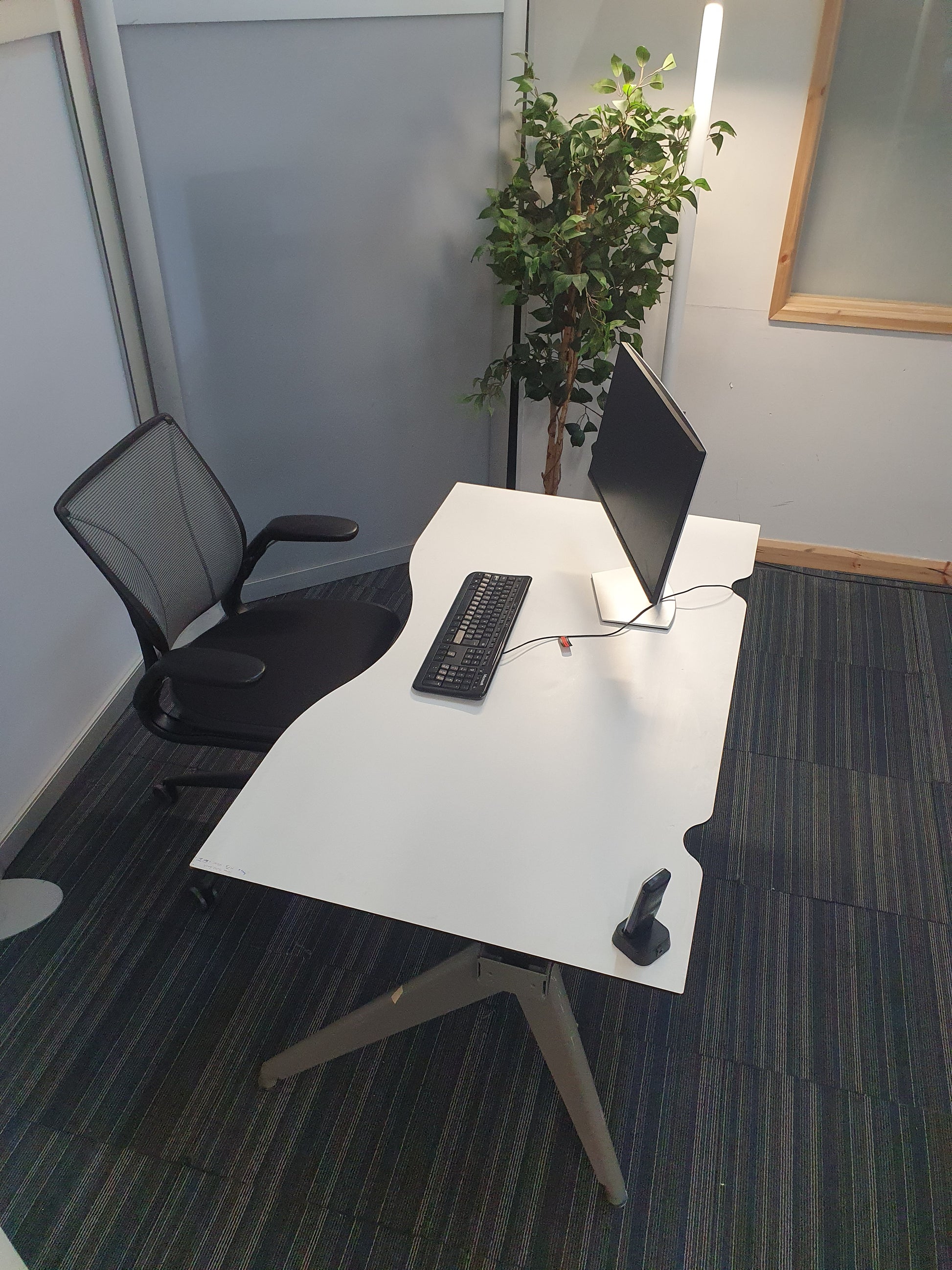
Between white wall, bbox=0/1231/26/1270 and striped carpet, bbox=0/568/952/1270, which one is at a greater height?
white wall, bbox=0/1231/26/1270

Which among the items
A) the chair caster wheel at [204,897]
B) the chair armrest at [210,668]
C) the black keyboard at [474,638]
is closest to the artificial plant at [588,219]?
the black keyboard at [474,638]

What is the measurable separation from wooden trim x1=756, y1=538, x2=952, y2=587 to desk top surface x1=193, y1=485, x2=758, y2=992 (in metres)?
1.56

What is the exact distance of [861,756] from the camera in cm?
277

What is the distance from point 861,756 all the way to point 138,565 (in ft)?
6.69

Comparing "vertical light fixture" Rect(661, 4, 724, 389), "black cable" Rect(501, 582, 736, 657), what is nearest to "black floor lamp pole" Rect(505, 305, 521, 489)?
"vertical light fixture" Rect(661, 4, 724, 389)

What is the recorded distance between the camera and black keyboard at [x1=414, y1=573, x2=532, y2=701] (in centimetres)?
183

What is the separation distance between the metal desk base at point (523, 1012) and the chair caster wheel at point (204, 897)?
1.59 feet

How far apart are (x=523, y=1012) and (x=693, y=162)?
2296mm

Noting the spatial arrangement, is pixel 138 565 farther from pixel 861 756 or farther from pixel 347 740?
pixel 861 756

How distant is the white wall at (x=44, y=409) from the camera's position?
2.25m

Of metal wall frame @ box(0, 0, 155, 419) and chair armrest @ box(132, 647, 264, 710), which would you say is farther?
metal wall frame @ box(0, 0, 155, 419)

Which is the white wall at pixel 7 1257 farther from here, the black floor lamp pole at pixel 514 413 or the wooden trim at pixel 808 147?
the wooden trim at pixel 808 147

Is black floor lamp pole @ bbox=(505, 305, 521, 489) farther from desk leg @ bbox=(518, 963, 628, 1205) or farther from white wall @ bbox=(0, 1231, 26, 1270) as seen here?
white wall @ bbox=(0, 1231, 26, 1270)

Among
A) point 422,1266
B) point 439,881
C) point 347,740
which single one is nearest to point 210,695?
point 347,740
